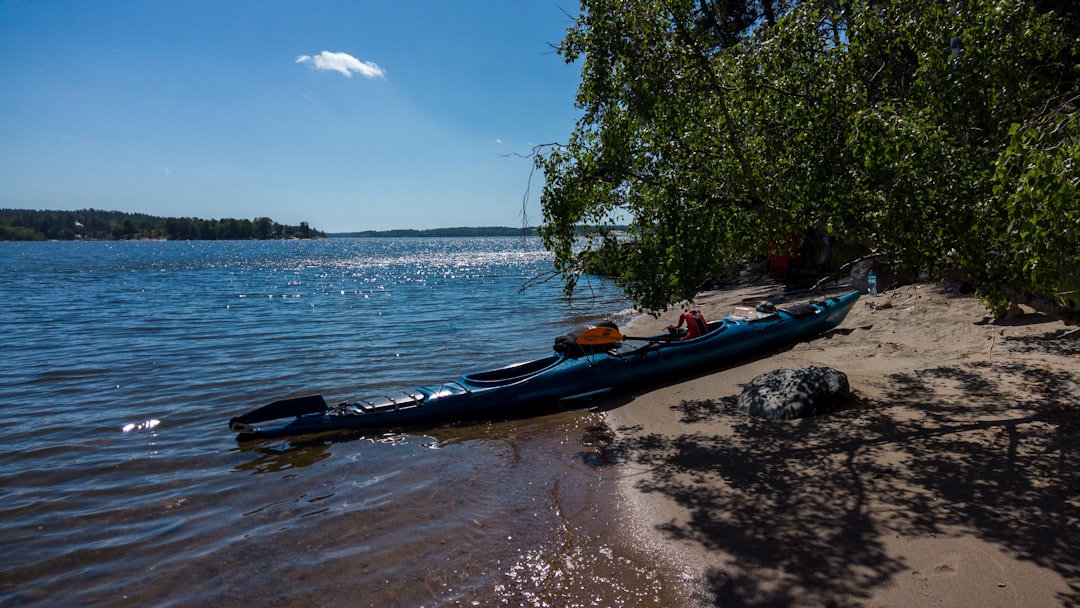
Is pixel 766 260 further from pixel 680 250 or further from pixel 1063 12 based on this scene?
pixel 680 250

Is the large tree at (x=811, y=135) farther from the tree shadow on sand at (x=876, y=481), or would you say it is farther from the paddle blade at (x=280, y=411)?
the paddle blade at (x=280, y=411)

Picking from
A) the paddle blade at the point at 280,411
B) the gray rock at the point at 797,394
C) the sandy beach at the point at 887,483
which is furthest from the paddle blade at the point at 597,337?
the paddle blade at the point at 280,411

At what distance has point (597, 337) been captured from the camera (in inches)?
384

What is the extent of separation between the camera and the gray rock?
7.33 m

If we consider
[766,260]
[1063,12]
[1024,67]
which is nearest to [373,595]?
[1024,67]

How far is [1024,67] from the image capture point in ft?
20.5

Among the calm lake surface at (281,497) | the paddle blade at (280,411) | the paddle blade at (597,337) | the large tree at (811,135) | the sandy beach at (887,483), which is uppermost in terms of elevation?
the large tree at (811,135)

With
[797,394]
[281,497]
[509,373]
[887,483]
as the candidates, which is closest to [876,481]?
[887,483]

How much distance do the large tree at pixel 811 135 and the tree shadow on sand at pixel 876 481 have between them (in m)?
1.46

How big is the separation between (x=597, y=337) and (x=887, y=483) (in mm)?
4990

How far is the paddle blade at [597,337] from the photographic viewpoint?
9.73 m

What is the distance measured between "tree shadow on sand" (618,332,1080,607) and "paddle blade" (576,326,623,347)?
6.79ft

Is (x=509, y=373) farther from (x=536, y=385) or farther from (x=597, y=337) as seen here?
(x=597, y=337)

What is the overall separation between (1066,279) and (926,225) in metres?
1.19
